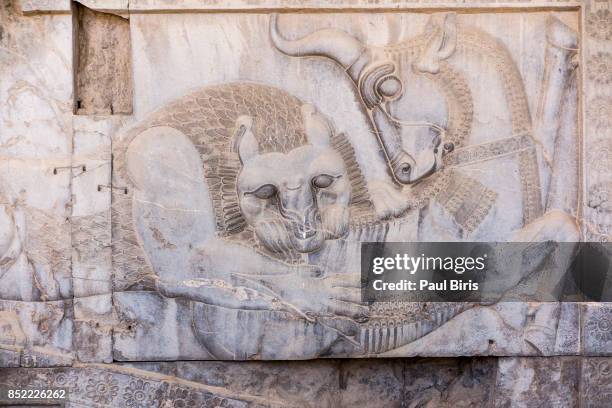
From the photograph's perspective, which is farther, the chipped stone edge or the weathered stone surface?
the weathered stone surface

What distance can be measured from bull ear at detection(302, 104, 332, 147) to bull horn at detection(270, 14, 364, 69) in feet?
1.12

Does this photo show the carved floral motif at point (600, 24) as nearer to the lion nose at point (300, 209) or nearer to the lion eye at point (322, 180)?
the lion eye at point (322, 180)

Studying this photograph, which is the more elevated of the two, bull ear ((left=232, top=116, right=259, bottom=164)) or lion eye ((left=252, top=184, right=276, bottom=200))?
bull ear ((left=232, top=116, right=259, bottom=164))

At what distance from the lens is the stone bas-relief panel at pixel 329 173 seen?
4211 millimetres

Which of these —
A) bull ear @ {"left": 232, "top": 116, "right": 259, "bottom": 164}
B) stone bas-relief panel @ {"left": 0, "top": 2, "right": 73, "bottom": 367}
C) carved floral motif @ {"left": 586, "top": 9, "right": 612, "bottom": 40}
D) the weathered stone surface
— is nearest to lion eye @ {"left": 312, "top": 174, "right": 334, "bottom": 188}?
bull ear @ {"left": 232, "top": 116, "right": 259, "bottom": 164}

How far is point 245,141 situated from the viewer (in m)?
4.20

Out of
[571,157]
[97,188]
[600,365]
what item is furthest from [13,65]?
[600,365]

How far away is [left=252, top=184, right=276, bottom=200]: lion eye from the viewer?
13.7 ft

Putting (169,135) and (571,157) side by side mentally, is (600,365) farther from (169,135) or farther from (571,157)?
(169,135)

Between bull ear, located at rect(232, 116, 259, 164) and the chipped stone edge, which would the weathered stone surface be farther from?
bull ear, located at rect(232, 116, 259, 164)

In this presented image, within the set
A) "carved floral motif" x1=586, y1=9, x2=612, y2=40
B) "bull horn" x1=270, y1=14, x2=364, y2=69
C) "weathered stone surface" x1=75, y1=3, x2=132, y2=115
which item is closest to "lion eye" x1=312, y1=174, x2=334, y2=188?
"bull horn" x1=270, y1=14, x2=364, y2=69

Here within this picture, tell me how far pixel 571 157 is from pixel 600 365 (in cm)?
134

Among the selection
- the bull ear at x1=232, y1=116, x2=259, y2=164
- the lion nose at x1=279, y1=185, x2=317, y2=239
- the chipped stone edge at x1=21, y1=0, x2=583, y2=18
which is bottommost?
the lion nose at x1=279, y1=185, x2=317, y2=239

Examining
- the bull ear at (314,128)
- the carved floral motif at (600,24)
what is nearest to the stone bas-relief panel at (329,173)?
the bull ear at (314,128)
